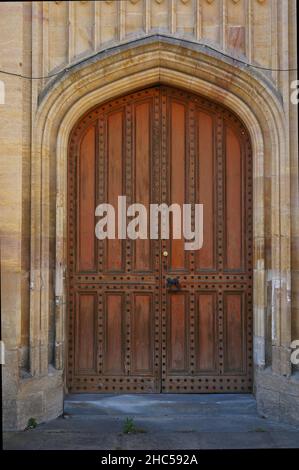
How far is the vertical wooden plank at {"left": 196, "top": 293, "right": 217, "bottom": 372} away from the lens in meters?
6.44

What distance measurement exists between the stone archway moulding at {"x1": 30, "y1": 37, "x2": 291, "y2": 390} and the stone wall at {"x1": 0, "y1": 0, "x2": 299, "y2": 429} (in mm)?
10

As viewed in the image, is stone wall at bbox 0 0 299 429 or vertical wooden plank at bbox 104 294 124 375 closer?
stone wall at bbox 0 0 299 429

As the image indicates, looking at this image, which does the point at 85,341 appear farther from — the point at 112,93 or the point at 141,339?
the point at 112,93

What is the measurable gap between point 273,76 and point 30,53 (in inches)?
93.6

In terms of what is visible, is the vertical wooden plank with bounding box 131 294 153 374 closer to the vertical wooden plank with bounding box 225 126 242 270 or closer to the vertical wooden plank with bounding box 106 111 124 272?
the vertical wooden plank with bounding box 106 111 124 272

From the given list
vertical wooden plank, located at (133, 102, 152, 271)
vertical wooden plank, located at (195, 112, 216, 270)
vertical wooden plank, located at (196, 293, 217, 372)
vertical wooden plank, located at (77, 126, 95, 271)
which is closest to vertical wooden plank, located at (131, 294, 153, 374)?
vertical wooden plank, located at (133, 102, 152, 271)

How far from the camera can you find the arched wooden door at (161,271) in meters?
6.43

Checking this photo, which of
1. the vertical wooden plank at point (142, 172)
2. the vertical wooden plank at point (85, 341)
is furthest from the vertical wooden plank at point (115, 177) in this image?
the vertical wooden plank at point (85, 341)

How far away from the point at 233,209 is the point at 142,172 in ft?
3.37

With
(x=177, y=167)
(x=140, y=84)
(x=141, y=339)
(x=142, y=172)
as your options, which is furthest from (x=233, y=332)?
(x=140, y=84)

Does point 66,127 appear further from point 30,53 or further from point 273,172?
point 273,172

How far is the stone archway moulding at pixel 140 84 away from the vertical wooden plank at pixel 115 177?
0.39m

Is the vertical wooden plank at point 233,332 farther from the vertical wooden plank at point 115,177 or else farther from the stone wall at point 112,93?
the vertical wooden plank at point 115,177

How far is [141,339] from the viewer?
645 centimetres
